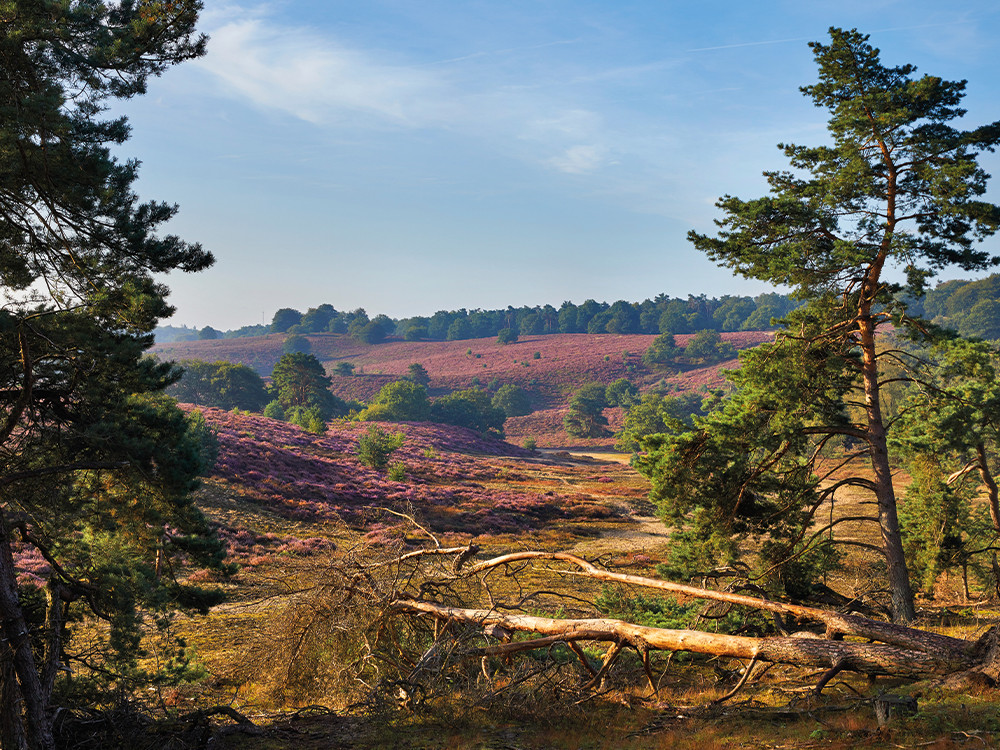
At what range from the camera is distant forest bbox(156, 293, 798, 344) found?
156250mm

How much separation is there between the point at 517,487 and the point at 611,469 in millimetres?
21019

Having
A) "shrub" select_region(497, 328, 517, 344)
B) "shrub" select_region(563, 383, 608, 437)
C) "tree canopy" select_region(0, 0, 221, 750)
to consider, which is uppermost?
"shrub" select_region(497, 328, 517, 344)

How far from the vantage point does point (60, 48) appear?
235 inches

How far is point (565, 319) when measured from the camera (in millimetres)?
172000

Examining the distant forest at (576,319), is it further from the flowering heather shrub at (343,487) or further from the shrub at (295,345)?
→ the flowering heather shrub at (343,487)

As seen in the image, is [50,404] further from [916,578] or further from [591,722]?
[916,578]

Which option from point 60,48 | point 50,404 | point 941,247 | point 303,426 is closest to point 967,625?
point 941,247

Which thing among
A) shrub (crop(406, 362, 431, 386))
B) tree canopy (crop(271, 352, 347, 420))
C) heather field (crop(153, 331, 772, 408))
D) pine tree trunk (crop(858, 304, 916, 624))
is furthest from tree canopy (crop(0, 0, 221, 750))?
shrub (crop(406, 362, 431, 386))

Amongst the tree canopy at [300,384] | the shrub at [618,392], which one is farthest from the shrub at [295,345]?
the tree canopy at [300,384]

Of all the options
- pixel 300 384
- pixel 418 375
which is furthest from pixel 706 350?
pixel 300 384

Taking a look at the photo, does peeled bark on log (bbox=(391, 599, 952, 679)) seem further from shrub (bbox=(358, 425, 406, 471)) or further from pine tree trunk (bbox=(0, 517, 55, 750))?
shrub (bbox=(358, 425, 406, 471))

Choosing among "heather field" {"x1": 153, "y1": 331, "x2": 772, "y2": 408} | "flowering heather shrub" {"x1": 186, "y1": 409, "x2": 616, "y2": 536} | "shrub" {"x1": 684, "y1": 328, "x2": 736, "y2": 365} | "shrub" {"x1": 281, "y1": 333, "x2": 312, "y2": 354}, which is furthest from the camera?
"shrub" {"x1": 281, "y1": 333, "x2": 312, "y2": 354}

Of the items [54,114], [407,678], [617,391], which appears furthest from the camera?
[617,391]

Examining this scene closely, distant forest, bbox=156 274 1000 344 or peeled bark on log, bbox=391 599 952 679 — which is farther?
distant forest, bbox=156 274 1000 344
